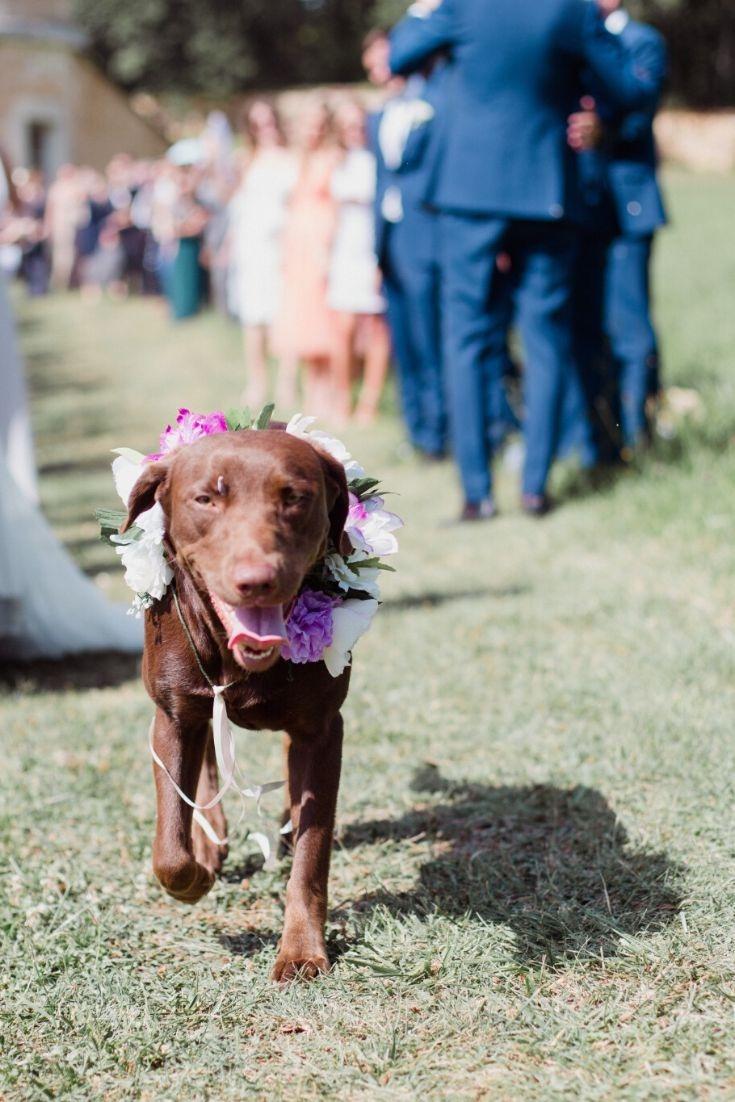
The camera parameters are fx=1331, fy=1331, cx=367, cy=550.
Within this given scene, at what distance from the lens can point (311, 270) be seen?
11.6 metres

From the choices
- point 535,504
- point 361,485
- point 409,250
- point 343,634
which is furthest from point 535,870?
point 409,250

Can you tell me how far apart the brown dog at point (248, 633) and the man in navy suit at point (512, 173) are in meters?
4.23

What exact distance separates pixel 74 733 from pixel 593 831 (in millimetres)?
1908

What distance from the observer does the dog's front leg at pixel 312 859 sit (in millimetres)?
2900

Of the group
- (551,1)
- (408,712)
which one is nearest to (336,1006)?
(408,712)

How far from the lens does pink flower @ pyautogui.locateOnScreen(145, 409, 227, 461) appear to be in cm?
287

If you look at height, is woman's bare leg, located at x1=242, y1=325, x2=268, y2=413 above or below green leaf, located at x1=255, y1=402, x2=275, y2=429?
below

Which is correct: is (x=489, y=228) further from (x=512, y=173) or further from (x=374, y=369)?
(x=374, y=369)

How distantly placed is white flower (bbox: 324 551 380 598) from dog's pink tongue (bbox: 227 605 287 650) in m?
0.35

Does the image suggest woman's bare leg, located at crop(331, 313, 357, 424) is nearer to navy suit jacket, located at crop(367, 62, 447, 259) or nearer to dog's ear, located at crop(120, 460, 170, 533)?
navy suit jacket, located at crop(367, 62, 447, 259)

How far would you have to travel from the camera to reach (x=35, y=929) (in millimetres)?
3205

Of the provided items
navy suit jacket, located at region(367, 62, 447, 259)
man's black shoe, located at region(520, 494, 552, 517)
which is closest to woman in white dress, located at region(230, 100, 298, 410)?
navy suit jacket, located at region(367, 62, 447, 259)

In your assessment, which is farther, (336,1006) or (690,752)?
(690,752)

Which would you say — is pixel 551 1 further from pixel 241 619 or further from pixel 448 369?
pixel 241 619
